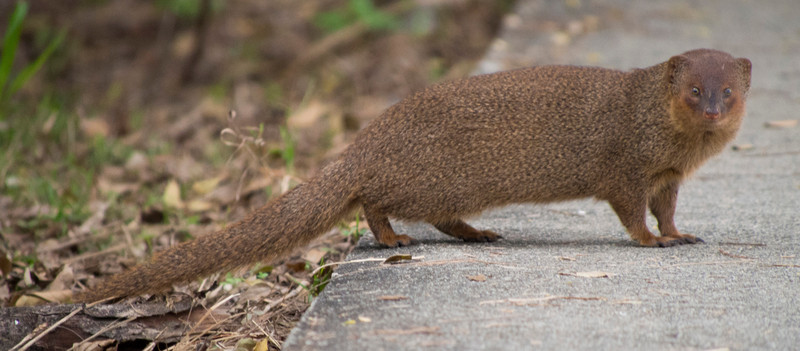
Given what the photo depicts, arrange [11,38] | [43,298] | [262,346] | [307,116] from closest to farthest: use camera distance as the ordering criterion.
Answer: [262,346]
[43,298]
[11,38]
[307,116]

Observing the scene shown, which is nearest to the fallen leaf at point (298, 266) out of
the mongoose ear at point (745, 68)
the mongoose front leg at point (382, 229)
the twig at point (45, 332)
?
the mongoose front leg at point (382, 229)

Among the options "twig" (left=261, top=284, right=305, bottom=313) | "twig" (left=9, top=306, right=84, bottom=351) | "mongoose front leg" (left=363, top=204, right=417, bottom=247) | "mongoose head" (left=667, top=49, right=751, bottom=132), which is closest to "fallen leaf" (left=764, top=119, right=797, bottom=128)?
"mongoose head" (left=667, top=49, right=751, bottom=132)

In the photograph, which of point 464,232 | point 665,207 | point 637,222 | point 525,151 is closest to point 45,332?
point 464,232

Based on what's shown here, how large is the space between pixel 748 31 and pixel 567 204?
11.6 feet

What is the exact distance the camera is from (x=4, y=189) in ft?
15.2

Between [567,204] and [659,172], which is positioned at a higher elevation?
[659,172]

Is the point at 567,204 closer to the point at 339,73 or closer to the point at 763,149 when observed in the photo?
the point at 763,149

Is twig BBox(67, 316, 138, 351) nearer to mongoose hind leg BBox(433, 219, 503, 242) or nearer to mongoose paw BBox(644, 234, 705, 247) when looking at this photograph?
mongoose hind leg BBox(433, 219, 503, 242)

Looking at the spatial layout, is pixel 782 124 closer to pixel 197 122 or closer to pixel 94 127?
pixel 197 122

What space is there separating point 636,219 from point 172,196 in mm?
2385

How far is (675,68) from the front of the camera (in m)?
3.26

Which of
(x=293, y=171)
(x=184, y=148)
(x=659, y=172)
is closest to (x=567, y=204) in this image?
(x=659, y=172)

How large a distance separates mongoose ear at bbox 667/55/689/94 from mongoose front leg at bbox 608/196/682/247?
1.44 ft

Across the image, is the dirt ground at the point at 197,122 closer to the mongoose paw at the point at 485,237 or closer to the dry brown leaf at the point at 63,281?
the dry brown leaf at the point at 63,281
